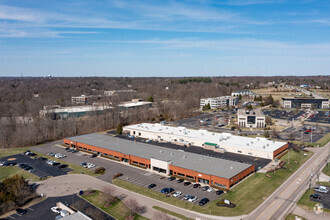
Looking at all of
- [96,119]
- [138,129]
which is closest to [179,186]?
[138,129]

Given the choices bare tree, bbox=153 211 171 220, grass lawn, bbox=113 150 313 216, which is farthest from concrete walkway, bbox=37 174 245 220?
grass lawn, bbox=113 150 313 216

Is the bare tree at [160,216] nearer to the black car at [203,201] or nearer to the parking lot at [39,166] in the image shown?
the black car at [203,201]

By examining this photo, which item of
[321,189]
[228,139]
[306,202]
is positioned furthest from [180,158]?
[321,189]

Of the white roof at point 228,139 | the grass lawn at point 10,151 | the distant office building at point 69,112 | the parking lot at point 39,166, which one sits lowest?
the parking lot at point 39,166

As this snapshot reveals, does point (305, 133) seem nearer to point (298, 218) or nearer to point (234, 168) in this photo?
point (234, 168)

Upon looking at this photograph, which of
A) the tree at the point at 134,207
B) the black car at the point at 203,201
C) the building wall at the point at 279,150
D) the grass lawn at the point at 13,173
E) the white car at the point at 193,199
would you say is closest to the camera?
the tree at the point at 134,207

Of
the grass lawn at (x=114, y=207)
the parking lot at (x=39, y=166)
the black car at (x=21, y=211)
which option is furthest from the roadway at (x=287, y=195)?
the parking lot at (x=39, y=166)
